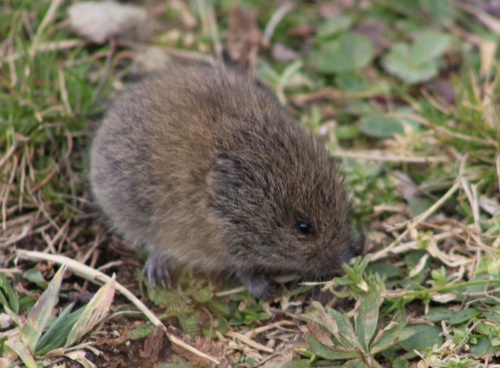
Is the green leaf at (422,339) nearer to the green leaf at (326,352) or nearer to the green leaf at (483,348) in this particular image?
the green leaf at (483,348)

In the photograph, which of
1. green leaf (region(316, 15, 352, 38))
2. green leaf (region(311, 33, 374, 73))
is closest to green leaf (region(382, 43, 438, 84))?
green leaf (region(311, 33, 374, 73))

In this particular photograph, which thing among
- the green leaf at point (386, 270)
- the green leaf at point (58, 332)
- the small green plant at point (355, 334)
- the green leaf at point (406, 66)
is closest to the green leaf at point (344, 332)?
the small green plant at point (355, 334)

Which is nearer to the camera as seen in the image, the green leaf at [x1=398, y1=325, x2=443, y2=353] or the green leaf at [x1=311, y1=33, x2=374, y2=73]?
the green leaf at [x1=398, y1=325, x2=443, y2=353]

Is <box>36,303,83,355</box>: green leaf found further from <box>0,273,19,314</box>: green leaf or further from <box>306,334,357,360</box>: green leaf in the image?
<box>306,334,357,360</box>: green leaf

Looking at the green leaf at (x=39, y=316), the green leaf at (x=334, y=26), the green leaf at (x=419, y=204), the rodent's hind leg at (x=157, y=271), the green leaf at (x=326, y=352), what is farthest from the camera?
the green leaf at (x=334, y=26)

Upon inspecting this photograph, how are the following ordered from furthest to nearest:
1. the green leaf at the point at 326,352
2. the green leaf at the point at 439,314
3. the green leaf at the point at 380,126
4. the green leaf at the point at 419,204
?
the green leaf at the point at 380,126 → the green leaf at the point at 419,204 → the green leaf at the point at 439,314 → the green leaf at the point at 326,352

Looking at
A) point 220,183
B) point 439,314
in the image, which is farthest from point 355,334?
point 220,183
